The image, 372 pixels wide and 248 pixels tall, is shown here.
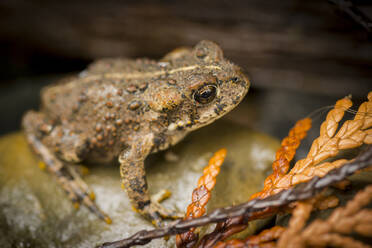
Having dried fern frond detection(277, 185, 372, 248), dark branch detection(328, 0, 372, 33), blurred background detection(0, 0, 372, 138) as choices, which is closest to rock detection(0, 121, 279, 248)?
blurred background detection(0, 0, 372, 138)

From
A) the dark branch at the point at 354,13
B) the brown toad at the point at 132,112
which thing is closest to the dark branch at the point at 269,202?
the brown toad at the point at 132,112

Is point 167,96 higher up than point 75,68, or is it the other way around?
point 75,68

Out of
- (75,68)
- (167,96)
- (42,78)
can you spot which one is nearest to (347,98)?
(167,96)

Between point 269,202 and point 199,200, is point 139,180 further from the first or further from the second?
point 269,202

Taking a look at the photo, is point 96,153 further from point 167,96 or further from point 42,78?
point 42,78

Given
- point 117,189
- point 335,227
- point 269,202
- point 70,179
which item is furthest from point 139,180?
point 335,227

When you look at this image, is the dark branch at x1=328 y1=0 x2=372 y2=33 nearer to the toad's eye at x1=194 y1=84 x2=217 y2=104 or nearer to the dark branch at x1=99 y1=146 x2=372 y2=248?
the dark branch at x1=99 y1=146 x2=372 y2=248

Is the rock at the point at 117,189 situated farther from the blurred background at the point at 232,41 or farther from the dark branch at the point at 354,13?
the dark branch at the point at 354,13

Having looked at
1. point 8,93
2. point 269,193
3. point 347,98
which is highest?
point 8,93
